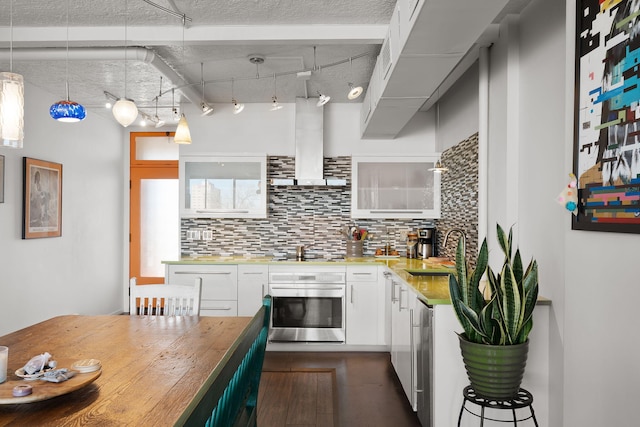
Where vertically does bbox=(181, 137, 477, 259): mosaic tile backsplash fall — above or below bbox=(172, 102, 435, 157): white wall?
below

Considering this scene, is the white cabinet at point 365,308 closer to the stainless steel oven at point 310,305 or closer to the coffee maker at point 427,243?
the stainless steel oven at point 310,305

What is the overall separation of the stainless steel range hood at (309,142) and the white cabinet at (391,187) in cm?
40

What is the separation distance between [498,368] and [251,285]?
311 cm

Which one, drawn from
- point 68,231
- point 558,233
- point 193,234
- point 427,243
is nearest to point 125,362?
point 558,233

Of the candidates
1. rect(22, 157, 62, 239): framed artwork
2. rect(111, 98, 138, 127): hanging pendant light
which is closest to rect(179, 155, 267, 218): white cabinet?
rect(22, 157, 62, 239): framed artwork

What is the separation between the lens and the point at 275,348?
4730 millimetres

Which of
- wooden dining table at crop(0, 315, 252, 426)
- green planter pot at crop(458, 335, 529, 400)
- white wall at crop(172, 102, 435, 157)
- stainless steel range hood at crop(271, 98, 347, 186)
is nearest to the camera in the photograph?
wooden dining table at crop(0, 315, 252, 426)

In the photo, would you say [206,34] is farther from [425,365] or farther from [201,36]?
[425,365]

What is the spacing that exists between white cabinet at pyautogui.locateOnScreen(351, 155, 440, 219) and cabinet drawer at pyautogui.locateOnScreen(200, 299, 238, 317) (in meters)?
1.61

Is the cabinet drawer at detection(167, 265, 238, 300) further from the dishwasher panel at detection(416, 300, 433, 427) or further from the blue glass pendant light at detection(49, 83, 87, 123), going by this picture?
the blue glass pendant light at detection(49, 83, 87, 123)

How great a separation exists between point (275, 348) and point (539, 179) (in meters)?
3.16

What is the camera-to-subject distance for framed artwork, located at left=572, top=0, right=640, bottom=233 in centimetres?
138

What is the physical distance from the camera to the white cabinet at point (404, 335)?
307 centimetres

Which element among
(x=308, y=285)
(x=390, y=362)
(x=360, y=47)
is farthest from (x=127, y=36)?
(x=390, y=362)
